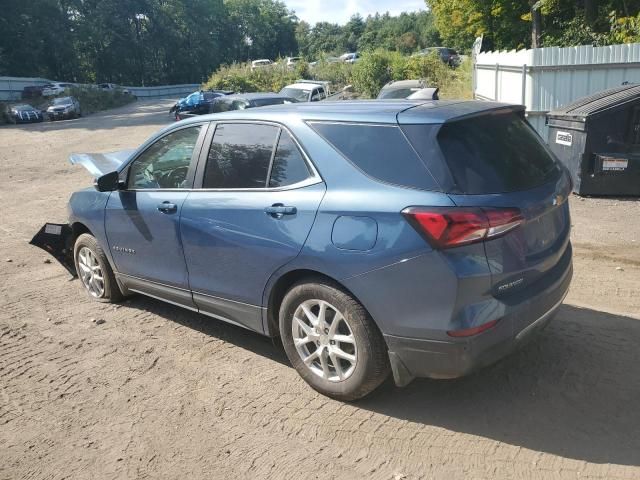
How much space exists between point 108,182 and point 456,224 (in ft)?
9.82

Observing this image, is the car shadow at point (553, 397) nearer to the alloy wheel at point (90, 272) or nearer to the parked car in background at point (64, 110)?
the alloy wheel at point (90, 272)

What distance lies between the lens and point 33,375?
13.5 feet

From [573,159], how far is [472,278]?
6311 mm

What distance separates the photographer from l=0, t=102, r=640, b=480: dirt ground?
9.83 ft

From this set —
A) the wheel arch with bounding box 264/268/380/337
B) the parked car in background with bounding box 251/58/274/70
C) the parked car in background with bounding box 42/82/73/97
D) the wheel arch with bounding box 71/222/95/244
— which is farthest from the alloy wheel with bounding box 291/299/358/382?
the parked car in background with bounding box 42/82/73/97

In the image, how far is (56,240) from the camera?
5.89 m

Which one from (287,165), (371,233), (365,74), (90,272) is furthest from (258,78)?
(371,233)

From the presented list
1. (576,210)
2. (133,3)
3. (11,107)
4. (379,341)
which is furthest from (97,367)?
(133,3)

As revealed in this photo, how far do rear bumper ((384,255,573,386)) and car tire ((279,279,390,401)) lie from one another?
0.42ft

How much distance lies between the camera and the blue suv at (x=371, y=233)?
116 inches

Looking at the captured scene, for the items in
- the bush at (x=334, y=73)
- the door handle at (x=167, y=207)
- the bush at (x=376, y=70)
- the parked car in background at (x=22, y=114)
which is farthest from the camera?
the bush at (x=334, y=73)

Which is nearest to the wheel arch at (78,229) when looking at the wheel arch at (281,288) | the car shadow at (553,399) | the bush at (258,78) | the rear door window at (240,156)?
the rear door window at (240,156)

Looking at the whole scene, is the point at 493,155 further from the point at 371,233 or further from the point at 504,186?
the point at 371,233

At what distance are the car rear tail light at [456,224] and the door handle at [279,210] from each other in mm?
792
